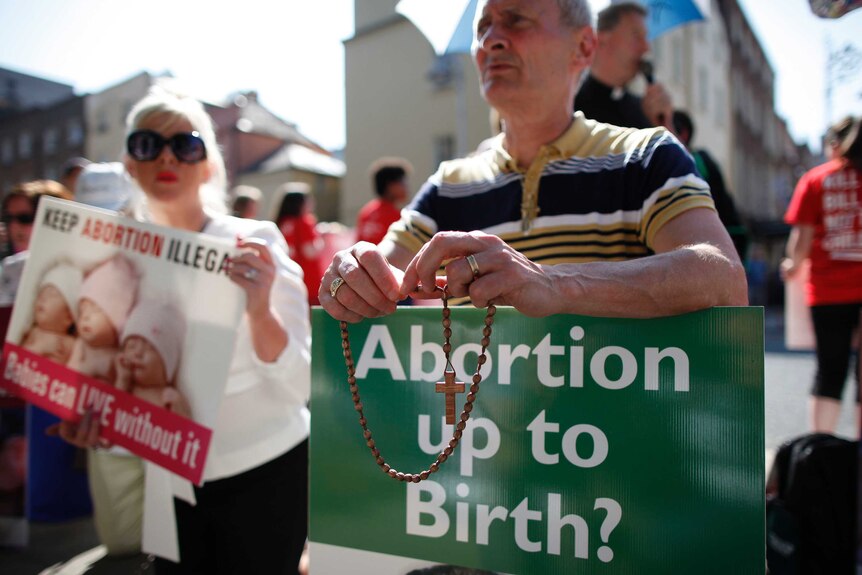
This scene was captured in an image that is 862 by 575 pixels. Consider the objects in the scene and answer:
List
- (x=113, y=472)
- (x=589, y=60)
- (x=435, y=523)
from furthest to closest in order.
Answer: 1. (x=113, y=472)
2. (x=589, y=60)
3. (x=435, y=523)

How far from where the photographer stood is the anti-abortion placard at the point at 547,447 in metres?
1.01

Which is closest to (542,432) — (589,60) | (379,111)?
(589,60)

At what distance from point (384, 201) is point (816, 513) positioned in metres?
3.86

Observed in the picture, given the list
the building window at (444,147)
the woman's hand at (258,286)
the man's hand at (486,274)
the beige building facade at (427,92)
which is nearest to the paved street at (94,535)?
the woman's hand at (258,286)

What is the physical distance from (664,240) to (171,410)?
4.34 feet

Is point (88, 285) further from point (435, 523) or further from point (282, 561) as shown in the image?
point (435, 523)

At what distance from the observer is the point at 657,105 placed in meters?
2.31

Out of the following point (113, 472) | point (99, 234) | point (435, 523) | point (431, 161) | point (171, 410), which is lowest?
point (113, 472)

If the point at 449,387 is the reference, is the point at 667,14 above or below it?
above

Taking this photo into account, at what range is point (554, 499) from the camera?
1.08m

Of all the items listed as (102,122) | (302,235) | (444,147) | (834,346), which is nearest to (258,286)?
(834,346)

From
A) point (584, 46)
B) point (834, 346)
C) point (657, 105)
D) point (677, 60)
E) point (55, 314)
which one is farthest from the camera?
point (677, 60)

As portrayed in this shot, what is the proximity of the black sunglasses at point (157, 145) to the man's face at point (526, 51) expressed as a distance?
3.14 feet

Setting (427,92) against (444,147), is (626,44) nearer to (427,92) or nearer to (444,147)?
(444,147)
